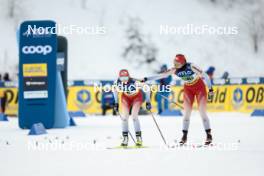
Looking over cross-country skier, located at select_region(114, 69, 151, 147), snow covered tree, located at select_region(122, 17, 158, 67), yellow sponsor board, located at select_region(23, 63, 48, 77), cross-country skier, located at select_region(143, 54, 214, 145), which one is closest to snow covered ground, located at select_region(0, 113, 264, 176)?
cross-country skier, located at select_region(114, 69, 151, 147)

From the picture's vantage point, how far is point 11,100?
24.9 m

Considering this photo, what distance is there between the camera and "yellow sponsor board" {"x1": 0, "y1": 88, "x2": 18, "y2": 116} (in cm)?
2458

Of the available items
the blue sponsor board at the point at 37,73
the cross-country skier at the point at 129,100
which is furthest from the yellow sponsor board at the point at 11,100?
the cross-country skier at the point at 129,100

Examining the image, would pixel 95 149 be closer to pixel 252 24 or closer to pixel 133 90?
pixel 133 90

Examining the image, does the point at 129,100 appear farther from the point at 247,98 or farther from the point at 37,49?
the point at 247,98

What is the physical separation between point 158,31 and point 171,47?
1.60 m

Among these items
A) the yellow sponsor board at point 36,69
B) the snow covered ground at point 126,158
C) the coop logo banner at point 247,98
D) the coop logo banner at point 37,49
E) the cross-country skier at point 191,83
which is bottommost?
the snow covered ground at point 126,158

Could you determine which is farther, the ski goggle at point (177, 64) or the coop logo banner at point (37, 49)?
the coop logo banner at point (37, 49)

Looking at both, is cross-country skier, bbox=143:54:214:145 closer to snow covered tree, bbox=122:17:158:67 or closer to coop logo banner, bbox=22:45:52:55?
coop logo banner, bbox=22:45:52:55

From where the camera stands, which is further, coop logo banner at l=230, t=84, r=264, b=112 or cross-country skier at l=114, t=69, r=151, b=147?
coop logo banner at l=230, t=84, r=264, b=112

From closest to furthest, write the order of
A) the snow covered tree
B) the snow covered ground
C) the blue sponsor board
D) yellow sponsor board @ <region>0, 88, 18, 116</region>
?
the snow covered ground, the blue sponsor board, yellow sponsor board @ <region>0, 88, 18, 116</region>, the snow covered tree

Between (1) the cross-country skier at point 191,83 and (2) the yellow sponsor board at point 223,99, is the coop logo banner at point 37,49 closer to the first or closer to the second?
(1) the cross-country skier at point 191,83

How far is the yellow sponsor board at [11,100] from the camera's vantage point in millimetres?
24578

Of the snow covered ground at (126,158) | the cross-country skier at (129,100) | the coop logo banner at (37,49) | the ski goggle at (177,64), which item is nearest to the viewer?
the snow covered ground at (126,158)
